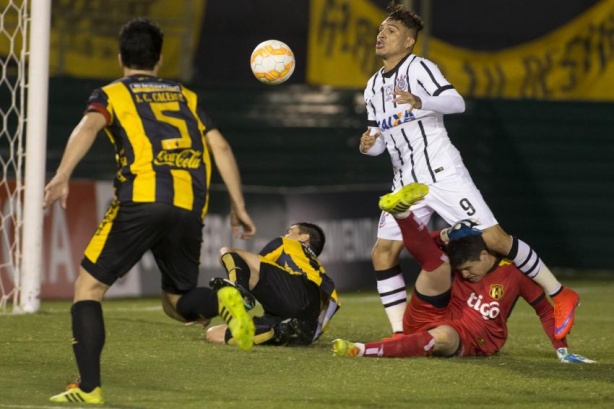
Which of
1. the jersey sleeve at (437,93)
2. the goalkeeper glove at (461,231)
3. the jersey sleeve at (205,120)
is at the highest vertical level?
the jersey sleeve at (437,93)

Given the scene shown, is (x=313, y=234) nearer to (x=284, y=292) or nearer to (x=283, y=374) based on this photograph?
(x=284, y=292)

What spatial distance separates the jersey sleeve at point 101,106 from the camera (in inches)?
248

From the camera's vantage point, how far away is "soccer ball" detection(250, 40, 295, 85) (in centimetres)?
891

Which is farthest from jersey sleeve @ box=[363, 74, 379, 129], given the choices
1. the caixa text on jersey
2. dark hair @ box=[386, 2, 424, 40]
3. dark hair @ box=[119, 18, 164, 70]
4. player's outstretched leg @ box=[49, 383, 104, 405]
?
player's outstretched leg @ box=[49, 383, 104, 405]

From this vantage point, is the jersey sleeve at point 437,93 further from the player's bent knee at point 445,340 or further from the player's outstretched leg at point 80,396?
the player's outstretched leg at point 80,396

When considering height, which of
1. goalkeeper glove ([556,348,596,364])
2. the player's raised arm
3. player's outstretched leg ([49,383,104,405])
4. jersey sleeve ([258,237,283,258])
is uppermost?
the player's raised arm

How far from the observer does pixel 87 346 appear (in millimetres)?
6051

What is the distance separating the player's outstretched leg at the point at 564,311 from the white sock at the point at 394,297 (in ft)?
3.46

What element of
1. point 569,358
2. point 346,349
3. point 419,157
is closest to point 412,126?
point 419,157

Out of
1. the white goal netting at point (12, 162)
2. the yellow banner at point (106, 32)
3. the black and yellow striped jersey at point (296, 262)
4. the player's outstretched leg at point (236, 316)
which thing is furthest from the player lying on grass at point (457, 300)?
the yellow banner at point (106, 32)

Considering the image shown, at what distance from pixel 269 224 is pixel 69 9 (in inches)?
132

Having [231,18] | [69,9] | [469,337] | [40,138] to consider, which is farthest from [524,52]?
[469,337]

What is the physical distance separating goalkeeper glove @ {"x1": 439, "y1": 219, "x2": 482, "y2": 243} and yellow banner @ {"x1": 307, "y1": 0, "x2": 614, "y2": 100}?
7395 mm

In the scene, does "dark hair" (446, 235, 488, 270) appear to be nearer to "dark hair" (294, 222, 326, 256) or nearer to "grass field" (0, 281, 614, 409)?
"grass field" (0, 281, 614, 409)
